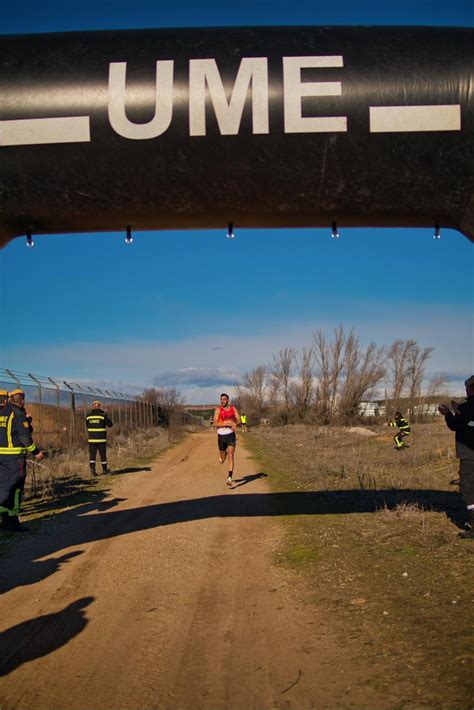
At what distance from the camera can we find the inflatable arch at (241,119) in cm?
573

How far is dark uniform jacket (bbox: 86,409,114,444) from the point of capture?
1788 cm

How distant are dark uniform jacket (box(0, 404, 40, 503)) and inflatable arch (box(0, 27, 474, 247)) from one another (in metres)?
4.75

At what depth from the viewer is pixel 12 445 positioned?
9.95 metres

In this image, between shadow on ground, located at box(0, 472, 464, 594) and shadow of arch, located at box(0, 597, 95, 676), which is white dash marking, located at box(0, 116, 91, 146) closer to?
shadow of arch, located at box(0, 597, 95, 676)

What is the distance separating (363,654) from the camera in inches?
194

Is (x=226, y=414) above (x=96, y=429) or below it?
above

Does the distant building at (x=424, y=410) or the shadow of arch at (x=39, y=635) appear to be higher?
the shadow of arch at (x=39, y=635)

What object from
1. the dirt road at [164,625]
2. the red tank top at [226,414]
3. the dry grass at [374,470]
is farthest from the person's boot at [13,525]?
the dry grass at [374,470]

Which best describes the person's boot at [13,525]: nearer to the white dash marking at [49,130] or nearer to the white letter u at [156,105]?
the white dash marking at [49,130]

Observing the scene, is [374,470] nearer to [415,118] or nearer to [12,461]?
[12,461]

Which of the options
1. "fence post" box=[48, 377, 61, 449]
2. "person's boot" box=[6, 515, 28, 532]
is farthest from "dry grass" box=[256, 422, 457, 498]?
"fence post" box=[48, 377, 61, 449]

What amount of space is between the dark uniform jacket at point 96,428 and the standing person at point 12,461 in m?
7.71

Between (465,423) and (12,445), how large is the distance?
6.27 m

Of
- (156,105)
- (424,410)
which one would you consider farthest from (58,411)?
(424,410)
